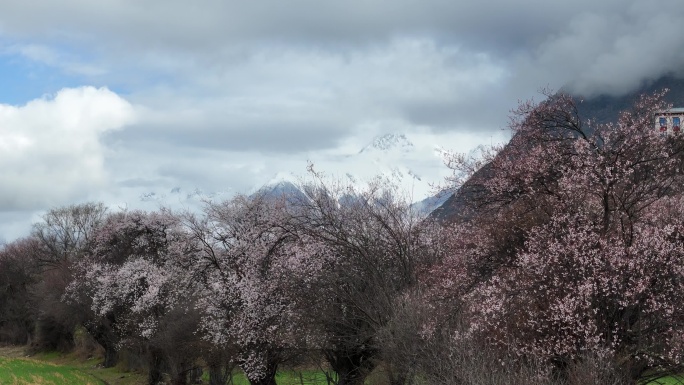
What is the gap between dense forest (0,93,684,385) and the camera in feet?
53.1

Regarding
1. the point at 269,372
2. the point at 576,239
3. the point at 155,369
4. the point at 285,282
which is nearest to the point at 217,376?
the point at 269,372

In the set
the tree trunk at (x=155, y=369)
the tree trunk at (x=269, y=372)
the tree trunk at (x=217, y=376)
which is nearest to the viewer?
the tree trunk at (x=269, y=372)

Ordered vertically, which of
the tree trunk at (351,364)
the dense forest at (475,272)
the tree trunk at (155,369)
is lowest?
the tree trunk at (155,369)

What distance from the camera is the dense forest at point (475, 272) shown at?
16.2 m

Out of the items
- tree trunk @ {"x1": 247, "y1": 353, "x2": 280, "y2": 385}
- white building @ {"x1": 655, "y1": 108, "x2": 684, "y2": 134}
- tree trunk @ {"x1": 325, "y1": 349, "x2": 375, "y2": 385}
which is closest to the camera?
white building @ {"x1": 655, "y1": 108, "x2": 684, "y2": 134}

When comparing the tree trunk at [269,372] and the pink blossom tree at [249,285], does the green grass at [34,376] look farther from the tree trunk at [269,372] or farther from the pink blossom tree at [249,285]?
the tree trunk at [269,372]

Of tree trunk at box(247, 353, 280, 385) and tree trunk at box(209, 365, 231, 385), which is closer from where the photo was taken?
tree trunk at box(247, 353, 280, 385)

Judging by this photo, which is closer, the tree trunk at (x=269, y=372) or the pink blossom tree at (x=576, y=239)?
the pink blossom tree at (x=576, y=239)

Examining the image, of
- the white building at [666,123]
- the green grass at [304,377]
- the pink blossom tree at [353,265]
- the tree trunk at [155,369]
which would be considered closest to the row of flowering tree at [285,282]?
the pink blossom tree at [353,265]

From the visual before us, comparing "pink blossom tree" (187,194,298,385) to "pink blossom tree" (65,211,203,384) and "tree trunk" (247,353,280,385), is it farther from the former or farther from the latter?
"pink blossom tree" (65,211,203,384)

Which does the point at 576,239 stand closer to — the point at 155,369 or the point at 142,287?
the point at 155,369

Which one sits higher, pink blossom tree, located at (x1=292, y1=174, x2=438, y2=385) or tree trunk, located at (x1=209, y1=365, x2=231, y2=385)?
pink blossom tree, located at (x1=292, y1=174, x2=438, y2=385)

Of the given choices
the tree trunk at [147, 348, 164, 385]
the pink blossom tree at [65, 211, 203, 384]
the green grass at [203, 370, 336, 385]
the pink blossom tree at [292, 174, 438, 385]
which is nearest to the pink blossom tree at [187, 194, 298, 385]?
the green grass at [203, 370, 336, 385]

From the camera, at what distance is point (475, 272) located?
2114 centimetres
